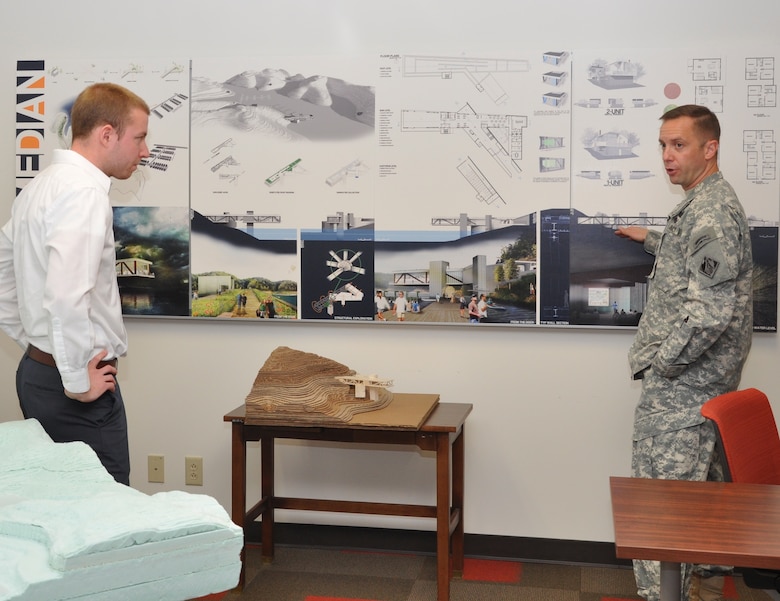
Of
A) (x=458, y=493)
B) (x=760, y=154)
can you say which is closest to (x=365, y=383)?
(x=458, y=493)

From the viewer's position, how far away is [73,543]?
1295 mm

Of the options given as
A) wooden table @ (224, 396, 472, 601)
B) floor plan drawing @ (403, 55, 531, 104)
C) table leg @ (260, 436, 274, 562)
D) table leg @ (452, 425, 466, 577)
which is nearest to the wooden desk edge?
wooden table @ (224, 396, 472, 601)

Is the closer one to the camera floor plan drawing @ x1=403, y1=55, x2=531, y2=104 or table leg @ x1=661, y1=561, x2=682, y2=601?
table leg @ x1=661, y1=561, x2=682, y2=601

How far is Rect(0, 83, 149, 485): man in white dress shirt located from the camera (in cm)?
238

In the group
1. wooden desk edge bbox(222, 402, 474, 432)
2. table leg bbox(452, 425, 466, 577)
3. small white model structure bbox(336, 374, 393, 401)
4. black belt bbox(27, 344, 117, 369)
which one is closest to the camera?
black belt bbox(27, 344, 117, 369)

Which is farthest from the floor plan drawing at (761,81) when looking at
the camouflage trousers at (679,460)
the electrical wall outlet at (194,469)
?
the electrical wall outlet at (194,469)

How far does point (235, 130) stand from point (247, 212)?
35 centimetres

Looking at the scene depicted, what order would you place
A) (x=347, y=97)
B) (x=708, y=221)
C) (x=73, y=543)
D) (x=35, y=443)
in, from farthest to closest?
1. (x=347, y=97)
2. (x=708, y=221)
3. (x=35, y=443)
4. (x=73, y=543)

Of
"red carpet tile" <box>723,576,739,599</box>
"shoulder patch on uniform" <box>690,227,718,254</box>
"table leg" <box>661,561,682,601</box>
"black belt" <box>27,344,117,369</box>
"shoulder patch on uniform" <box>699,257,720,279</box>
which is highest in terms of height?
"shoulder patch on uniform" <box>690,227,718,254</box>

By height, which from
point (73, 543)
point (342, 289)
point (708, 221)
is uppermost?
point (708, 221)

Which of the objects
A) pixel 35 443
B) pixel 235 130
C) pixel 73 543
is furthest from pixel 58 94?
pixel 73 543

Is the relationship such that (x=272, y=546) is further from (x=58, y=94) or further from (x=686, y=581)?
(x=58, y=94)

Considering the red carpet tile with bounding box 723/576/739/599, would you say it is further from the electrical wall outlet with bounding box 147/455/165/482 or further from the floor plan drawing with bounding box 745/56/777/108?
the electrical wall outlet with bounding box 147/455/165/482

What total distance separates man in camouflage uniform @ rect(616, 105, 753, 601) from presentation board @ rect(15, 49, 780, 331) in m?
0.46
